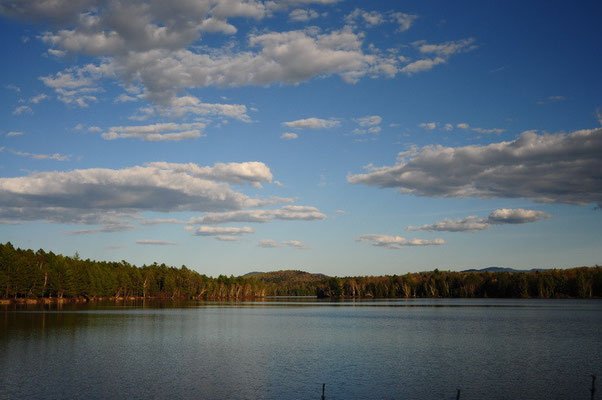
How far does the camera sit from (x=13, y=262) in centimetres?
13388

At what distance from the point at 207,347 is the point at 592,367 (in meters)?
39.1

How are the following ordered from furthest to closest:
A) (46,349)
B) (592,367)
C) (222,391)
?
(46,349) < (592,367) < (222,391)

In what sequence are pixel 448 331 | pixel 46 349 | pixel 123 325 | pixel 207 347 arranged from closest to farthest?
pixel 46 349, pixel 207 347, pixel 448 331, pixel 123 325

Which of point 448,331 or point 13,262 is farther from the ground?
point 13,262

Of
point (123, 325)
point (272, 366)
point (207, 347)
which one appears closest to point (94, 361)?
point (207, 347)

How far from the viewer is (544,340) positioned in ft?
193

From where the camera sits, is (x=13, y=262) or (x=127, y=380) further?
(x=13, y=262)

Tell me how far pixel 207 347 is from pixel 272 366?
47.5 ft

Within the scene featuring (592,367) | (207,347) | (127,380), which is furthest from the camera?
(207,347)

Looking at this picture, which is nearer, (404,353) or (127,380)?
(127,380)

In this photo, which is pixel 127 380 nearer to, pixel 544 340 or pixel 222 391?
pixel 222 391

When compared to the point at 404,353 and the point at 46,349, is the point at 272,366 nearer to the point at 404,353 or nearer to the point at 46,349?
the point at 404,353

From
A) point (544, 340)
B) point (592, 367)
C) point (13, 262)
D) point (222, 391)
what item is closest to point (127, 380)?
point (222, 391)

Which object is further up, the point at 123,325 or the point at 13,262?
the point at 13,262
